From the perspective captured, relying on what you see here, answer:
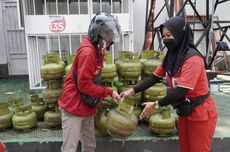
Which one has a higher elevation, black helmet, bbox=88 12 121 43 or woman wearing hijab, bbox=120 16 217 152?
black helmet, bbox=88 12 121 43

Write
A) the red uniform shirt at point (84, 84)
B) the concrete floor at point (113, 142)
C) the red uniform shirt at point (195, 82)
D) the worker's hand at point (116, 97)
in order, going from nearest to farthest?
the red uniform shirt at point (195, 82) < the red uniform shirt at point (84, 84) < the worker's hand at point (116, 97) < the concrete floor at point (113, 142)

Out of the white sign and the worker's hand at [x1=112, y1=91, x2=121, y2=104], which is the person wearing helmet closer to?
the worker's hand at [x1=112, y1=91, x2=121, y2=104]

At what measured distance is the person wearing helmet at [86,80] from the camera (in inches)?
104

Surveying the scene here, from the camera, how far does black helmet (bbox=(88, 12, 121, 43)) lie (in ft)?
8.68

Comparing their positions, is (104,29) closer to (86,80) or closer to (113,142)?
(86,80)

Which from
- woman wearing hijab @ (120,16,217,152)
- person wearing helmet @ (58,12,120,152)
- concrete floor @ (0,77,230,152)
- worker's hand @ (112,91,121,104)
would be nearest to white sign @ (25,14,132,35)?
concrete floor @ (0,77,230,152)

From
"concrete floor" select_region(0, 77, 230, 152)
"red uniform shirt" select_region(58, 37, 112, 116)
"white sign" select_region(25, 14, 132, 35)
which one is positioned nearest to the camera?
"red uniform shirt" select_region(58, 37, 112, 116)

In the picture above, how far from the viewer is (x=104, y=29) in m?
2.65

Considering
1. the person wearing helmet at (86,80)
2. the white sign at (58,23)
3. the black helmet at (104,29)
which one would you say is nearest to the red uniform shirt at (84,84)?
the person wearing helmet at (86,80)

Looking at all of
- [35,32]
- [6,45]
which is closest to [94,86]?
[35,32]

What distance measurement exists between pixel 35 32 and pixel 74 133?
361 cm

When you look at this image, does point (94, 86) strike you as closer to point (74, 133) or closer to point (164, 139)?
point (74, 133)

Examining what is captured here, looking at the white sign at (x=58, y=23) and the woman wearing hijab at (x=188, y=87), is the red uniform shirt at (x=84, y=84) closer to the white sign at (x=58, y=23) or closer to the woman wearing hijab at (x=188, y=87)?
the woman wearing hijab at (x=188, y=87)

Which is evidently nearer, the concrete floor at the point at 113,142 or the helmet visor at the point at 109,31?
the helmet visor at the point at 109,31
